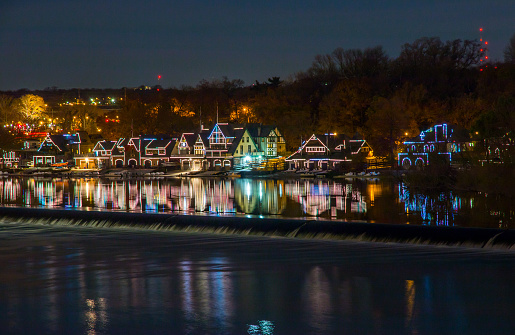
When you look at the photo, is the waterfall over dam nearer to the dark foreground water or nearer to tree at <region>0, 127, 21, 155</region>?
the dark foreground water

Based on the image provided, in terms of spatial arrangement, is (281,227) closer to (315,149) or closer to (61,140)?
(315,149)

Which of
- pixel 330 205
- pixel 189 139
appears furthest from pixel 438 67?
pixel 330 205

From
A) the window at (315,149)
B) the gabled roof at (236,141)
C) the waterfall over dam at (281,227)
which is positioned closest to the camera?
the waterfall over dam at (281,227)

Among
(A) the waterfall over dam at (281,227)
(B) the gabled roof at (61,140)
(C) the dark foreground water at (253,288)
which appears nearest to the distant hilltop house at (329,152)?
(B) the gabled roof at (61,140)

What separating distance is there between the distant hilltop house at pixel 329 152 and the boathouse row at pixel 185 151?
4.54 m

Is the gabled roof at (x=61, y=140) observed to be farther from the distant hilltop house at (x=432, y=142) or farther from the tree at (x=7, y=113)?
the distant hilltop house at (x=432, y=142)

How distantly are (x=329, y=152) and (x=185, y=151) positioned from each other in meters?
23.1

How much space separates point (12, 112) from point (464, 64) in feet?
304

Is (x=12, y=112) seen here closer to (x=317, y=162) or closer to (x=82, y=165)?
(x=82, y=165)

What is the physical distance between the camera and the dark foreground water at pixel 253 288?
1238 cm

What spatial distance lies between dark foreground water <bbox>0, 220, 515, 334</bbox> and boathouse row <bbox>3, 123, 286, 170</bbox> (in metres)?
61.2

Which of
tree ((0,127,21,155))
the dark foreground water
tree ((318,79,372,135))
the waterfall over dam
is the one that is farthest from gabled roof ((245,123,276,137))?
the dark foreground water

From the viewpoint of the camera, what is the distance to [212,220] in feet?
80.4

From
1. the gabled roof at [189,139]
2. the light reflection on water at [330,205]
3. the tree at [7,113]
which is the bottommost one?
the light reflection on water at [330,205]
